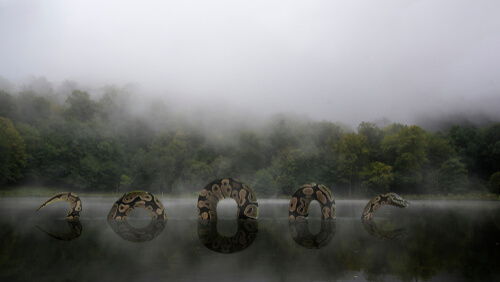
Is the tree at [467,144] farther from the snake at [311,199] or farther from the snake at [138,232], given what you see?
the snake at [138,232]

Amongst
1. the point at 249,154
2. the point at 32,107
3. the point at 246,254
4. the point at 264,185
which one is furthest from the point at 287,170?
the point at 246,254

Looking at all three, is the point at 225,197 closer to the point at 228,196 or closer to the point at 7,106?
the point at 228,196

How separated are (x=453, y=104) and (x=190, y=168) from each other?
33.7 meters

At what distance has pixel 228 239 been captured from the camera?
11.1 metres

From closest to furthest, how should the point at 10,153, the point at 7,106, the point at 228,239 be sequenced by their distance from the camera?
the point at 228,239 → the point at 10,153 → the point at 7,106

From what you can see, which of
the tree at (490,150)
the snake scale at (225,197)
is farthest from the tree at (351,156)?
the snake scale at (225,197)

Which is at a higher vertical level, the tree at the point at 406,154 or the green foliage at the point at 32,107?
the green foliage at the point at 32,107

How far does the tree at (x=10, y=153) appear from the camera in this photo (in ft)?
136

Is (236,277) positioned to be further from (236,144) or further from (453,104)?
(453,104)

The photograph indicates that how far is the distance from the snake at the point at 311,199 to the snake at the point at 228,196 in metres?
1.77

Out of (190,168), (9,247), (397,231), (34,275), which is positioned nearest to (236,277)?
(34,275)

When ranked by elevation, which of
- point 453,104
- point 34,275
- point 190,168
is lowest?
point 34,275

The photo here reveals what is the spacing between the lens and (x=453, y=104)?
49000mm

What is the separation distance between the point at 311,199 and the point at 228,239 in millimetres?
6477
